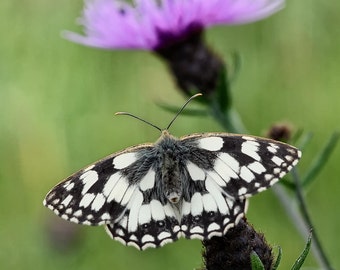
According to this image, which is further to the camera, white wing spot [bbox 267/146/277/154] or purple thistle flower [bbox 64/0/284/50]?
purple thistle flower [bbox 64/0/284/50]

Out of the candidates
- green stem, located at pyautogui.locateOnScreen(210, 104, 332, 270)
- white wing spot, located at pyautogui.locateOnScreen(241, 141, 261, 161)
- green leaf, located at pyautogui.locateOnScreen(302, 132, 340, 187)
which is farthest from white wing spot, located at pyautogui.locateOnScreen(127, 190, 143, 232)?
green leaf, located at pyautogui.locateOnScreen(302, 132, 340, 187)

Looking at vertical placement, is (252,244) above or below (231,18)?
below

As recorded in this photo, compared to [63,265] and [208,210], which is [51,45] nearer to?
[63,265]

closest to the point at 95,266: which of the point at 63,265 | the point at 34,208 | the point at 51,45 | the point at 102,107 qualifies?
the point at 63,265

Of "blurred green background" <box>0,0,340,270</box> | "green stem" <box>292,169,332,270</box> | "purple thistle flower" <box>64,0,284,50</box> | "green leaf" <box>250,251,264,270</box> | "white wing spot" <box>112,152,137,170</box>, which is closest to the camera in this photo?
"green leaf" <box>250,251,264,270</box>

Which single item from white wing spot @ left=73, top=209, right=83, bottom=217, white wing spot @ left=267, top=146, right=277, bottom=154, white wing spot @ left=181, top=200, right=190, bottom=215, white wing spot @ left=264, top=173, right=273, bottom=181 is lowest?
white wing spot @ left=181, top=200, right=190, bottom=215

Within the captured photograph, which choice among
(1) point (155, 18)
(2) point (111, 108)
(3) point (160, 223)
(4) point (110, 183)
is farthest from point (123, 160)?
(2) point (111, 108)

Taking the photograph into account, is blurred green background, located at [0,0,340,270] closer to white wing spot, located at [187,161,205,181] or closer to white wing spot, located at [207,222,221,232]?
white wing spot, located at [187,161,205,181]

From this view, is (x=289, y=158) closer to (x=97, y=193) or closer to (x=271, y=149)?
(x=271, y=149)
